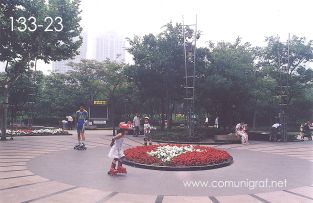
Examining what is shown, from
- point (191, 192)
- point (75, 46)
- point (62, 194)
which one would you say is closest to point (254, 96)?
point (75, 46)

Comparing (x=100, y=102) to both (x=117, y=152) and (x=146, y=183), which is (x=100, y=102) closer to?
(x=117, y=152)

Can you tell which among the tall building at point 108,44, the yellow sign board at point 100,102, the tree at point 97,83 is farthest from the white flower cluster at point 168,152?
the tall building at point 108,44

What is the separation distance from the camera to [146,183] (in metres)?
9.88

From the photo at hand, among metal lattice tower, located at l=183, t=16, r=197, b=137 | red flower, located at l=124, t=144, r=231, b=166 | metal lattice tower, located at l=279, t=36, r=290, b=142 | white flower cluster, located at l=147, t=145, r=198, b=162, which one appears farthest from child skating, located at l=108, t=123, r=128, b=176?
metal lattice tower, located at l=279, t=36, r=290, b=142

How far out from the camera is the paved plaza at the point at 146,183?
Result: 328 inches

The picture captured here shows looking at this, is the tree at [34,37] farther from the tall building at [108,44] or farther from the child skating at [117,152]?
the tall building at [108,44]

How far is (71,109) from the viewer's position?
45406 millimetres

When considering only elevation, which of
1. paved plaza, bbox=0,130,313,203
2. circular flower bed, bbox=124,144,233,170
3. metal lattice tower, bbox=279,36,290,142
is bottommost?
paved plaza, bbox=0,130,313,203

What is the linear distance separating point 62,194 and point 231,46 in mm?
25602

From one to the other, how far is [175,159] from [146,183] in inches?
102

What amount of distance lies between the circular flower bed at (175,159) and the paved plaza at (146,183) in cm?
33

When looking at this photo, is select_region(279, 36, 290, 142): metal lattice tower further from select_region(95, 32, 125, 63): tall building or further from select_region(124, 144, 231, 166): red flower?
select_region(95, 32, 125, 63): tall building

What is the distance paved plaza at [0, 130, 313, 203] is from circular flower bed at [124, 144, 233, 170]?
0.33 metres

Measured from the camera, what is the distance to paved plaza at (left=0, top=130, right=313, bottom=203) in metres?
8.34
